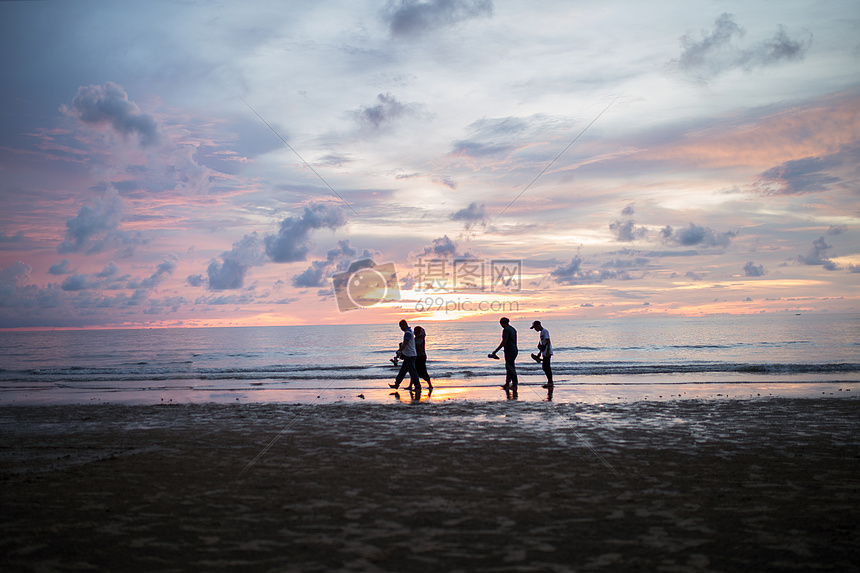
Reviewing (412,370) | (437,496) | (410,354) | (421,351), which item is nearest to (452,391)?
(421,351)

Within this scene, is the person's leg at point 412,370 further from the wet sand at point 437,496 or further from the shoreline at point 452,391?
the wet sand at point 437,496

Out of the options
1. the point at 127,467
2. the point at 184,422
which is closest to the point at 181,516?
the point at 127,467

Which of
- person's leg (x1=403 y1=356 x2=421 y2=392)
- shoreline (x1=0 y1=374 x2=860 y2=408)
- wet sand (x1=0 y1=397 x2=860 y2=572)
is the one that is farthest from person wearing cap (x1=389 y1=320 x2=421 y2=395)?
wet sand (x1=0 y1=397 x2=860 y2=572)

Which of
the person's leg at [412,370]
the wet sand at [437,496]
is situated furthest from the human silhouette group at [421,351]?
the wet sand at [437,496]

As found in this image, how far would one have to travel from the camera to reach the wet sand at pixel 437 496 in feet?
14.2

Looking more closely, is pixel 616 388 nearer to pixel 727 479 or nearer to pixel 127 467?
pixel 727 479

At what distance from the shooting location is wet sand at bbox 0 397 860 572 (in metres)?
4.34

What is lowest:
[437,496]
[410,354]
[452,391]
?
[452,391]

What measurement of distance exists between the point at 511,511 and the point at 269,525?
246cm

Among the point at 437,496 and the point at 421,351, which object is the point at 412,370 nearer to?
the point at 421,351

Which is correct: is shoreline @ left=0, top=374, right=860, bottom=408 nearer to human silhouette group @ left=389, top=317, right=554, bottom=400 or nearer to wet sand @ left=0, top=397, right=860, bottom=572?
human silhouette group @ left=389, top=317, right=554, bottom=400

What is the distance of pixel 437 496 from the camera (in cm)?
600

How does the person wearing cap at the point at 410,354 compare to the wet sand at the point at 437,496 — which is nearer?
the wet sand at the point at 437,496

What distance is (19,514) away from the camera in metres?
5.38
